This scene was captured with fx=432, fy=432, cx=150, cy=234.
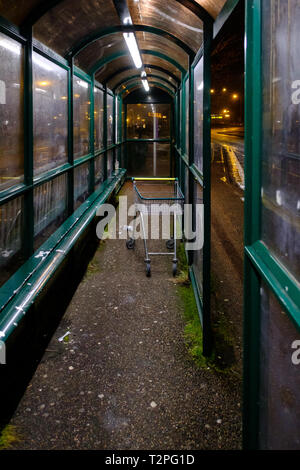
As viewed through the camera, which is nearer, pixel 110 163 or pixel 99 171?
pixel 99 171

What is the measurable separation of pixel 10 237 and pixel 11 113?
1110 mm

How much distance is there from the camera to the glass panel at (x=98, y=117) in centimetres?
973

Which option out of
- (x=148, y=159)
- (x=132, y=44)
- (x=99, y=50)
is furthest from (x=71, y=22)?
→ (x=148, y=159)

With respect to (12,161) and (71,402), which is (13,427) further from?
(12,161)

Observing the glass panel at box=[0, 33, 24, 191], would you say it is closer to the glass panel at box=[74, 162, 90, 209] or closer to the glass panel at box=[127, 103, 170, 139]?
the glass panel at box=[74, 162, 90, 209]

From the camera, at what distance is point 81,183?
787 centimetres

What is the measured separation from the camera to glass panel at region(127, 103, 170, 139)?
16.3 metres

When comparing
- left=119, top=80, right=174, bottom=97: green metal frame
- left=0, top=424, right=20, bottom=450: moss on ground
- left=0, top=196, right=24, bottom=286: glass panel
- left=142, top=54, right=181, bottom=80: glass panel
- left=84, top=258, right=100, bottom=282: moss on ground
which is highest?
left=119, top=80, right=174, bottom=97: green metal frame

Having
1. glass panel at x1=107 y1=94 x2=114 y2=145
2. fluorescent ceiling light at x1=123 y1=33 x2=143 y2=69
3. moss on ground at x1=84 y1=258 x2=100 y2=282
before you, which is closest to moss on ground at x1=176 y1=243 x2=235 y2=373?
moss on ground at x1=84 y1=258 x2=100 y2=282

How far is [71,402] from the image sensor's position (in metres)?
3.24

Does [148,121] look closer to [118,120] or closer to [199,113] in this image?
[118,120]

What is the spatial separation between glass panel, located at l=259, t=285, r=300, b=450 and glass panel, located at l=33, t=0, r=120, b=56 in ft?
12.2
